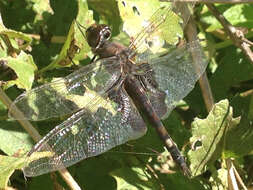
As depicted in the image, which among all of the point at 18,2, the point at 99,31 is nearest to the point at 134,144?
the point at 99,31

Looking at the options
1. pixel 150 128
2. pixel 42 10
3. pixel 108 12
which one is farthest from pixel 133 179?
pixel 42 10

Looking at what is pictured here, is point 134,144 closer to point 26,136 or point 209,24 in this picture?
point 26,136

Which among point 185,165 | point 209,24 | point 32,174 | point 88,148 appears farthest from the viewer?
point 209,24

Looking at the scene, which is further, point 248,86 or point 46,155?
point 248,86

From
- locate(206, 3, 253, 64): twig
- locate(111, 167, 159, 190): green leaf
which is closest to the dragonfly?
locate(111, 167, 159, 190): green leaf

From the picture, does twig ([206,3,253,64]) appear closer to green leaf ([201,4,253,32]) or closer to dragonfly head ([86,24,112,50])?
green leaf ([201,4,253,32])

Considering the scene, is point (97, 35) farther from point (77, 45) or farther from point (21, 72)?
point (21, 72)

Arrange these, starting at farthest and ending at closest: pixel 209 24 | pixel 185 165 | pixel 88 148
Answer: pixel 209 24 → pixel 185 165 → pixel 88 148

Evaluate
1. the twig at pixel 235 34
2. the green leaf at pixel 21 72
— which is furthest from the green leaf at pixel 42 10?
the twig at pixel 235 34
